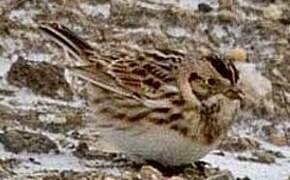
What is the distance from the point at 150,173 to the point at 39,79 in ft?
4.53

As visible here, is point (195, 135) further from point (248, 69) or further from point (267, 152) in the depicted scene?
point (248, 69)

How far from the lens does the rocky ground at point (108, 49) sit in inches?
229

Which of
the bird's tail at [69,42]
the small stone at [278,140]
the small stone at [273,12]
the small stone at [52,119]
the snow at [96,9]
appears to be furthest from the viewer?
the small stone at [273,12]

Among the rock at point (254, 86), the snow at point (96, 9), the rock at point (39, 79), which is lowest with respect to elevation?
the rock at point (254, 86)

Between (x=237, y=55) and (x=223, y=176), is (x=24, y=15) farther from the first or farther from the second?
(x=223, y=176)

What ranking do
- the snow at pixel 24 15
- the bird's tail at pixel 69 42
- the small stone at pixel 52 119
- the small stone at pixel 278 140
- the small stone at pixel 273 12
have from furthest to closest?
the small stone at pixel 273 12 → the snow at pixel 24 15 → the small stone at pixel 278 140 → the small stone at pixel 52 119 → the bird's tail at pixel 69 42

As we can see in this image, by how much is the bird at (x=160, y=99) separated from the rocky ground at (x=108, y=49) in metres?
0.13

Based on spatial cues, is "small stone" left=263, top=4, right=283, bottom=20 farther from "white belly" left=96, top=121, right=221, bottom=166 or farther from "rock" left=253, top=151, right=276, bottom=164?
"white belly" left=96, top=121, right=221, bottom=166

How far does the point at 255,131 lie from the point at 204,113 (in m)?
0.90

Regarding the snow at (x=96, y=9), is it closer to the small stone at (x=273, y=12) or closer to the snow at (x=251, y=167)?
the small stone at (x=273, y=12)

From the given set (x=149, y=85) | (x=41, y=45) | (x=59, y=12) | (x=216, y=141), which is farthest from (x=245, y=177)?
(x=59, y=12)

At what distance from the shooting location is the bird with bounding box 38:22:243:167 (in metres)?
5.73

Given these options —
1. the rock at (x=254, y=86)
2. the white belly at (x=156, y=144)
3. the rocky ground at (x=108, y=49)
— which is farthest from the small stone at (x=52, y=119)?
the rock at (x=254, y=86)

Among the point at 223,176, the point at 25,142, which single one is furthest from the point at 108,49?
the point at 223,176
